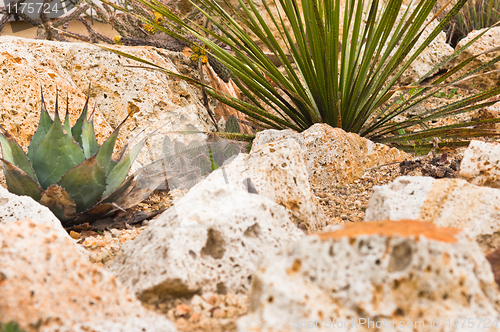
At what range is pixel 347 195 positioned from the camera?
1772mm

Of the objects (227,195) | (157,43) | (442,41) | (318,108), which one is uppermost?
(442,41)

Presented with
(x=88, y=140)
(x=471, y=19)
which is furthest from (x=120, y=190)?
(x=471, y=19)

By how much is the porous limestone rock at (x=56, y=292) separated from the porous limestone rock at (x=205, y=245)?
0.28 ft

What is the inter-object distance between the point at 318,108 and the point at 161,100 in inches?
40.6

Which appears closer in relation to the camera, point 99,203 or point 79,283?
point 79,283

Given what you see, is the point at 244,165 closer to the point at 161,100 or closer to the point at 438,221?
the point at 438,221

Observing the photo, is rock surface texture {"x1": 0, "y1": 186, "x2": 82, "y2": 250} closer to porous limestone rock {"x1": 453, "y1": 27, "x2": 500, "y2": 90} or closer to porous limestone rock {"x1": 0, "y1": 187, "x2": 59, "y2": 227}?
porous limestone rock {"x1": 0, "y1": 187, "x2": 59, "y2": 227}

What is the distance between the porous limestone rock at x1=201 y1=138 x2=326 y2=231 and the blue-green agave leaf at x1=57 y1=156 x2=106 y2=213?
0.56m

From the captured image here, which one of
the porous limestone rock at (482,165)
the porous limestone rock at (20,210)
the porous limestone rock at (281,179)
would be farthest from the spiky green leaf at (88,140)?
the porous limestone rock at (482,165)

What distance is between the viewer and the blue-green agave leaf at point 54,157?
62.3 inches

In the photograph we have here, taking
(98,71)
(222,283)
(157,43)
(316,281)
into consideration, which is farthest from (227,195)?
(157,43)

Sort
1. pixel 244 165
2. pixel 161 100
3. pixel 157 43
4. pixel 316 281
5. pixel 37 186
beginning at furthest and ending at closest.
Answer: pixel 157 43 → pixel 161 100 → pixel 37 186 → pixel 244 165 → pixel 316 281

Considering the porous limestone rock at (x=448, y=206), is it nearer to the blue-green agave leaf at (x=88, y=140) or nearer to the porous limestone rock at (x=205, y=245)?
the porous limestone rock at (x=205, y=245)

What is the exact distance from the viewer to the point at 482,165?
1489 mm
